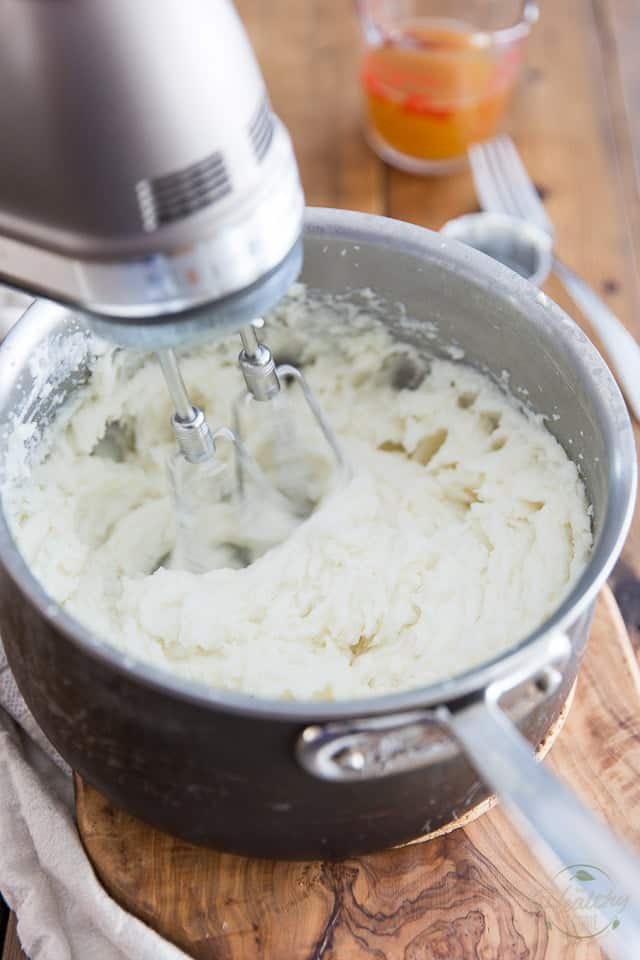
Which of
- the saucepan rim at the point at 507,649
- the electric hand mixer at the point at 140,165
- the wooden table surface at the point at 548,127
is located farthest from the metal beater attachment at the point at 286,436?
the wooden table surface at the point at 548,127

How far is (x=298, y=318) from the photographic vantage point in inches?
36.4

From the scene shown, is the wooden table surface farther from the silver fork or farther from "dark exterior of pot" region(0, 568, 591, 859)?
"dark exterior of pot" region(0, 568, 591, 859)

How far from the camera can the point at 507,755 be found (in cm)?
55

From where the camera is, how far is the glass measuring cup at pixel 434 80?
45.4 inches

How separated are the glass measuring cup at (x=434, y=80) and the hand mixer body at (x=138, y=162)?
2.25 ft

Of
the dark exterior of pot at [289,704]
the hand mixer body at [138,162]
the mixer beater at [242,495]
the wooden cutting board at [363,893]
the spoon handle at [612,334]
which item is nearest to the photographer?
the hand mixer body at [138,162]

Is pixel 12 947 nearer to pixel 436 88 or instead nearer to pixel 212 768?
pixel 212 768

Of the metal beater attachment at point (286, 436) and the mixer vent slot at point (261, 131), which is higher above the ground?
the mixer vent slot at point (261, 131)

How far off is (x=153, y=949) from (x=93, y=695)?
0.69 ft

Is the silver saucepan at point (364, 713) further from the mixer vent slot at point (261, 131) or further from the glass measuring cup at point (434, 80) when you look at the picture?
the glass measuring cup at point (434, 80)

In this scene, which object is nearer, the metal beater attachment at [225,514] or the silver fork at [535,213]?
the metal beater attachment at [225,514]

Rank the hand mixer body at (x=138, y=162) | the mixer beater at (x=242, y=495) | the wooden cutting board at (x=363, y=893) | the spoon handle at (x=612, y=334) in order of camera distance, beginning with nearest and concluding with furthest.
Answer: the hand mixer body at (x=138, y=162) < the wooden cutting board at (x=363, y=893) < the mixer beater at (x=242, y=495) < the spoon handle at (x=612, y=334)

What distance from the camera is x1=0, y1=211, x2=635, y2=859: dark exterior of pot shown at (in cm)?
59

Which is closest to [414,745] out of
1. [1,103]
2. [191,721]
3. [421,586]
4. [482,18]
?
[191,721]
